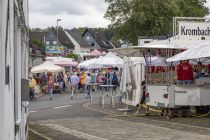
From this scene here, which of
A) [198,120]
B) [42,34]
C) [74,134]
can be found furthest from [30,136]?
[42,34]

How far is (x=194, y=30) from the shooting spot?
2477 cm

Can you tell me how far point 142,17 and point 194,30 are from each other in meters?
39.0

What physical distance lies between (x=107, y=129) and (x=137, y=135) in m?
1.88

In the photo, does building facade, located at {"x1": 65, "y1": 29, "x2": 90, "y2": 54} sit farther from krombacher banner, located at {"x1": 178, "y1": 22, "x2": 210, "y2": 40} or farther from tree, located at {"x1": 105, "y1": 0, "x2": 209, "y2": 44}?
krombacher banner, located at {"x1": 178, "y1": 22, "x2": 210, "y2": 40}

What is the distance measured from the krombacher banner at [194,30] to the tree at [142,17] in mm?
38512

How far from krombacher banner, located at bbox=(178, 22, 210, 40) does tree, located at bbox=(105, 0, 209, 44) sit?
126ft

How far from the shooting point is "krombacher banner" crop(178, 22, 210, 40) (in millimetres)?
24453

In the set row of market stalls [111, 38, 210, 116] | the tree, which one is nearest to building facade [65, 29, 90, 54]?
the tree

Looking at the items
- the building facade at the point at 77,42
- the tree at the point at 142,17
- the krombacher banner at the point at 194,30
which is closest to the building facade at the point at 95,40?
the building facade at the point at 77,42

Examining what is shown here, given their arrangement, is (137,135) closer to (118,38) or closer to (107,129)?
(107,129)

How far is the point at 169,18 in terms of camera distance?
6631cm

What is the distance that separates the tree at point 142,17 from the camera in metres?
64.5

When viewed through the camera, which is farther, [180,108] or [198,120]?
[180,108]

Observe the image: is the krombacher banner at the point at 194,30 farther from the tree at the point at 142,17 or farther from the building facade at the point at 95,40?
the building facade at the point at 95,40
